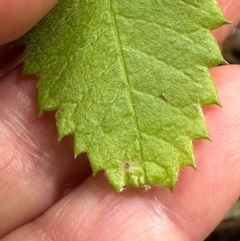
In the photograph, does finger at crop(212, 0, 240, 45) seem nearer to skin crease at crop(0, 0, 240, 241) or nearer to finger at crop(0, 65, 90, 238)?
skin crease at crop(0, 0, 240, 241)

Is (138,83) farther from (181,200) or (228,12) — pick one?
(228,12)

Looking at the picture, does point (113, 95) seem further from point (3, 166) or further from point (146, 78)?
point (3, 166)

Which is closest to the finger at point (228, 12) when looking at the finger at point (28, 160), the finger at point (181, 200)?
the finger at point (181, 200)

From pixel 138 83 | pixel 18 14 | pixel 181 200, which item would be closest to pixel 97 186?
pixel 181 200

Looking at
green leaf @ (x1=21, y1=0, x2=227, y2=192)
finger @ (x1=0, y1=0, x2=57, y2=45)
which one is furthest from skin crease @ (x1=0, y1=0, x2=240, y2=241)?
finger @ (x1=0, y1=0, x2=57, y2=45)

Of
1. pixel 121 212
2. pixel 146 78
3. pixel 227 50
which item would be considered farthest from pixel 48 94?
pixel 227 50

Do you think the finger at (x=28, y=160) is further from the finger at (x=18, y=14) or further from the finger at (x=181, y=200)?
the finger at (x=18, y=14)
